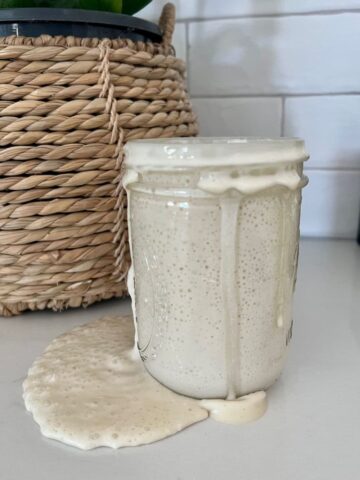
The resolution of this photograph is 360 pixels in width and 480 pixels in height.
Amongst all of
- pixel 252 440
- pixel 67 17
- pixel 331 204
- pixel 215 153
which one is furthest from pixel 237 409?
pixel 331 204

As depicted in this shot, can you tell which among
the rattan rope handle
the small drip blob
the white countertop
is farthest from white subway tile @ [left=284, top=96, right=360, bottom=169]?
the small drip blob

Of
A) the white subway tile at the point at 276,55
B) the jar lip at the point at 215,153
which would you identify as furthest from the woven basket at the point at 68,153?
the white subway tile at the point at 276,55

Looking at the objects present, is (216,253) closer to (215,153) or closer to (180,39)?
(215,153)

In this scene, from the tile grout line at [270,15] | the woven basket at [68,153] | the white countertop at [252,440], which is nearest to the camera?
the white countertop at [252,440]

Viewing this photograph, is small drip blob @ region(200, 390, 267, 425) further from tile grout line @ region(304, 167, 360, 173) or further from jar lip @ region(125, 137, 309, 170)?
tile grout line @ region(304, 167, 360, 173)

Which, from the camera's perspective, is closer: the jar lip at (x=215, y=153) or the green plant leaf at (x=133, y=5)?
the jar lip at (x=215, y=153)

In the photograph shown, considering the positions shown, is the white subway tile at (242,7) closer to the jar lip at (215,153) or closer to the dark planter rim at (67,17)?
the dark planter rim at (67,17)

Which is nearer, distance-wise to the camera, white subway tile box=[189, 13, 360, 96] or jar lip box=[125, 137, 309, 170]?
jar lip box=[125, 137, 309, 170]

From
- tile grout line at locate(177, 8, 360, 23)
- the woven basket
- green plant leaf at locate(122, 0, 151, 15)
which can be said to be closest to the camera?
the woven basket
